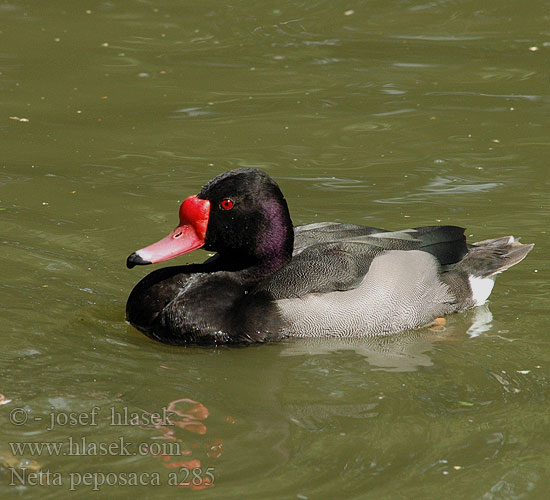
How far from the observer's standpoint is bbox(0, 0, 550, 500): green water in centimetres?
560

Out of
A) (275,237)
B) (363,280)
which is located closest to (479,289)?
(363,280)

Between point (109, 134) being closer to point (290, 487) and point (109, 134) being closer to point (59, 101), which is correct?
point (59, 101)

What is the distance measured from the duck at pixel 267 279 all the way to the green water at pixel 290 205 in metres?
0.16

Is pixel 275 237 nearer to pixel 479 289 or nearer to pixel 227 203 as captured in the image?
pixel 227 203

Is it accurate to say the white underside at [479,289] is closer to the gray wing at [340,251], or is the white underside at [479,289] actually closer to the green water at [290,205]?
the green water at [290,205]

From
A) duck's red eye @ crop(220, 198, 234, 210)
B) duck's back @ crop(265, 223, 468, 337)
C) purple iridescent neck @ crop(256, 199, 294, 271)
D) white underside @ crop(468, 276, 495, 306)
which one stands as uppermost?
duck's red eye @ crop(220, 198, 234, 210)

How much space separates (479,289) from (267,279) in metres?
1.65

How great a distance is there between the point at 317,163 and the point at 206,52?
3595 millimetres

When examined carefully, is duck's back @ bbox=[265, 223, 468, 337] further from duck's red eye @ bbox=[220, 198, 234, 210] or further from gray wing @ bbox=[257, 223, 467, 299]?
duck's red eye @ bbox=[220, 198, 234, 210]

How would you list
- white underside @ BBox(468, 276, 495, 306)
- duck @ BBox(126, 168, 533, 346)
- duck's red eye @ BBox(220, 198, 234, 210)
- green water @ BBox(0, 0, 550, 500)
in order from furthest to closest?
1. white underside @ BBox(468, 276, 495, 306)
2. duck's red eye @ BBox(220, 198, 234, 210)
3. duck @ BBox(126, 168, 533, 346)
4. green water @ BBox(0, 0, 550, 500)

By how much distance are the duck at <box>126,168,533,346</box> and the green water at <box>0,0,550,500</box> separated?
159 millimetres

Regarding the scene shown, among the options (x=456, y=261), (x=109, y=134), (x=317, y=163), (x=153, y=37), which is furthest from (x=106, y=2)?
(x=456, y=261)

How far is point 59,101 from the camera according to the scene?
1183cm

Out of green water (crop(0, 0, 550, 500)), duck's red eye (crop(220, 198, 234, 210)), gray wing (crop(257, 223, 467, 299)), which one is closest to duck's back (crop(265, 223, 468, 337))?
gray wing (crop(257, 223, 467, 299))
